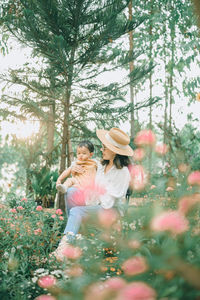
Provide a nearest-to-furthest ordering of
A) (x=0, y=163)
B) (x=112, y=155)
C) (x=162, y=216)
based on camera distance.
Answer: (x=162, y=216)
(x=112, y=155)
(x=0, y=163)

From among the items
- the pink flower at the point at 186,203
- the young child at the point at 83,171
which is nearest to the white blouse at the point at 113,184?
the young child at the point at 83,171

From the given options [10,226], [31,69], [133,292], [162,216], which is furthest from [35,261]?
[31,69]

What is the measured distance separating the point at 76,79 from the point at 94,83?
458 mm

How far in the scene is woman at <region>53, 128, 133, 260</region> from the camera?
3.08 meters

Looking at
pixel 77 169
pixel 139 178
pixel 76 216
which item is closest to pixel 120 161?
pixel 77 169

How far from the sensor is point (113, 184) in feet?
10.5

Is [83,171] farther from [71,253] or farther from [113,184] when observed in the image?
[71,253]

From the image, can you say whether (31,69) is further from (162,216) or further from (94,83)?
(162,216)

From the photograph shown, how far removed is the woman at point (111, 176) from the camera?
3084 millimetres

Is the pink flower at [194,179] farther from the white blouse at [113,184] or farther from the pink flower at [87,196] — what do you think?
the pink flower at [87,196]

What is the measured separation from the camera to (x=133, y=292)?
2.16 feet

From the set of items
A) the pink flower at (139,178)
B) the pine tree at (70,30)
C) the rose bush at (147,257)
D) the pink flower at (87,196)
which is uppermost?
the pine tree at (70,30)

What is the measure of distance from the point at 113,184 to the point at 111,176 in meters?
0.10

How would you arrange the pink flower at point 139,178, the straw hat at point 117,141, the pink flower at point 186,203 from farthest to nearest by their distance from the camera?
the straw hat at point 117,141 → the pink flower at point 139,178 → the pink flower at point 186,203
